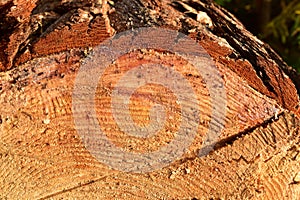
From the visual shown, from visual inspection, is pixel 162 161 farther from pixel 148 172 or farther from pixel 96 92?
pixel 96 92

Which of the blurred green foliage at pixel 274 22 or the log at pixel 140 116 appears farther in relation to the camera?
the blurred green foliage at pixel 274 22

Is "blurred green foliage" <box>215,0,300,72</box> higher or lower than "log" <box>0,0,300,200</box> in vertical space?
lower

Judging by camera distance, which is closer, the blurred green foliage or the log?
the log

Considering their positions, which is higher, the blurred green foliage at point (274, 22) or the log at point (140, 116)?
the log at point (140, 116)

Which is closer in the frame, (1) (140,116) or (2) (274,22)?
(1) (140,116)

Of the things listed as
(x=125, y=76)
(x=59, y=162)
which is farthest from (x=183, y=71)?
(x=59, y=162)
